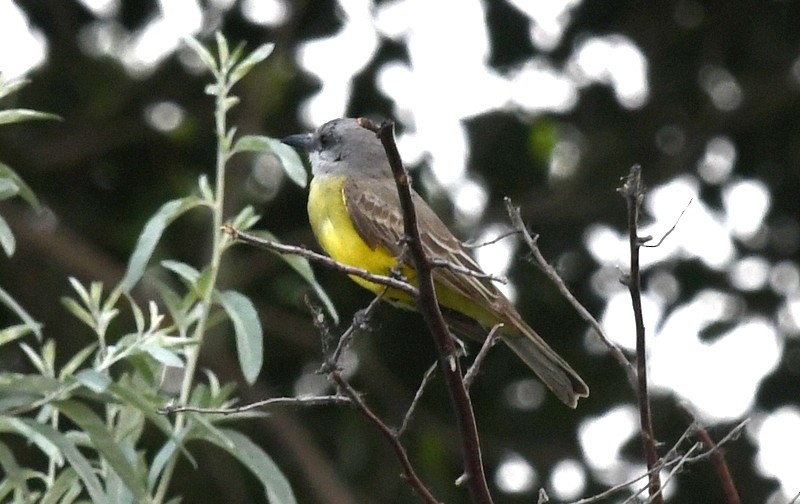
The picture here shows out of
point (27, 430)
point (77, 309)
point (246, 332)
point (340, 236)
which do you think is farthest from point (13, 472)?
point (340, 236)

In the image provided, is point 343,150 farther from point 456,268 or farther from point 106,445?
point 456,268

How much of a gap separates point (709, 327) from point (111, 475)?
385 centimetres

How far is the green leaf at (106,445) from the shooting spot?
2.95 meters

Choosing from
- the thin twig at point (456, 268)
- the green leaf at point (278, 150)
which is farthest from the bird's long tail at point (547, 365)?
the thin twig at point (456, 268)

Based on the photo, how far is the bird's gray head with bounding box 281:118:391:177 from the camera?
5.22 metres

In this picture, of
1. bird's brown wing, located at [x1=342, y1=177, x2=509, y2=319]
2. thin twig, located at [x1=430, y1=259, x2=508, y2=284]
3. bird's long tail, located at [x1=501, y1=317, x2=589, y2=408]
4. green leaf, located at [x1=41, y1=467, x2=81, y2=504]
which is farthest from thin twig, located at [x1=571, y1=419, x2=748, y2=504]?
bird's brown wing, located at [x1=342, y1=177, x2=509, y2=319]

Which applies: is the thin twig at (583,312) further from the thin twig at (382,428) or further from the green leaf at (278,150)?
the green leaf at (278,150)

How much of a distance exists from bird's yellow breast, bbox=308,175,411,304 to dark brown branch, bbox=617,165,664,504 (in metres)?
1.63

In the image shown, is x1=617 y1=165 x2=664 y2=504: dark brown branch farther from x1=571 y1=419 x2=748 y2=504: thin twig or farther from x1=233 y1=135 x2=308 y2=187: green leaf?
x1=233 y1=135 x2=308 y2=187: green leaf

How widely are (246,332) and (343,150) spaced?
6.74 ft

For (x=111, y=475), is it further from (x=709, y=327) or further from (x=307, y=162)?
(x=709, y=327)

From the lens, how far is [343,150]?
5.29 m

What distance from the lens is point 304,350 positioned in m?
6.98

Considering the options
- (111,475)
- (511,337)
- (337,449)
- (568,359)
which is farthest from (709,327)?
(111,475)
